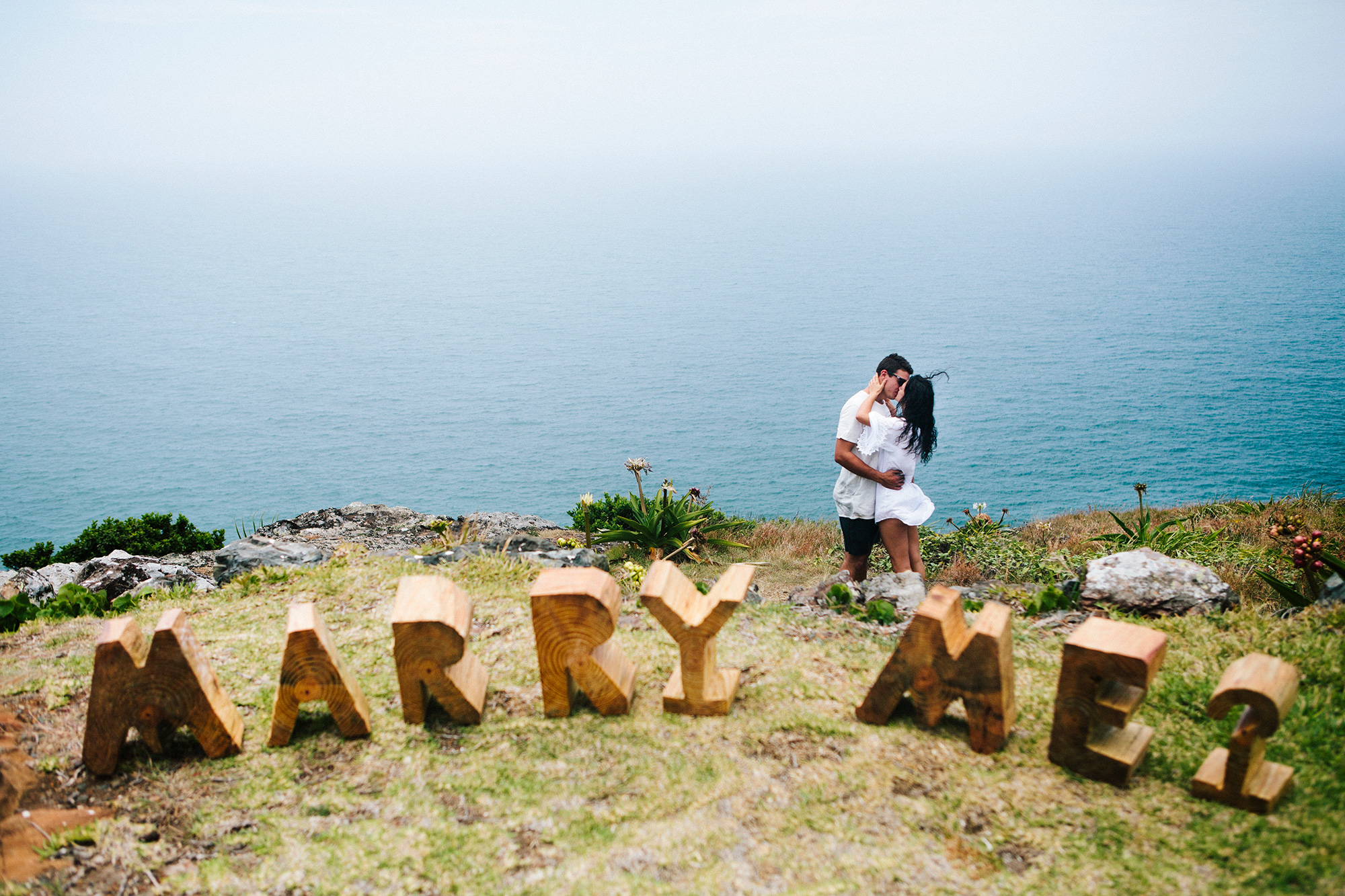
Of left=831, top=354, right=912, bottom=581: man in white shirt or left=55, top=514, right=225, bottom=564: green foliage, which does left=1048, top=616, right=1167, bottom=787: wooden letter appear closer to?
left=831, top=354, right=912, bottom=581: man in white shirt

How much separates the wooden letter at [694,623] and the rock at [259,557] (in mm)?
3664

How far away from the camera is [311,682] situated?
3635mm

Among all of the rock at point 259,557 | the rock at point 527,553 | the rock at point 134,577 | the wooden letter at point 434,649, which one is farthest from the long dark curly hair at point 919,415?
the rock at point 134,577

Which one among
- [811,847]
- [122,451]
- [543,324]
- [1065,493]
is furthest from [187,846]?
[543,324]

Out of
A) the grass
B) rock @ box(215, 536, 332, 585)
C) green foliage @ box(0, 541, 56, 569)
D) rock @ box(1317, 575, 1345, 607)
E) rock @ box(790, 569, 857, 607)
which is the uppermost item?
rock @ box(215, 536, 332, 585)

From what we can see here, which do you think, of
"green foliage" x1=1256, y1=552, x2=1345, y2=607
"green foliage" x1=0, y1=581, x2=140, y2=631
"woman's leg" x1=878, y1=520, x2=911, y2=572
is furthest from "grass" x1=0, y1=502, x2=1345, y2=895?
"woman's leg" x1=878, y1=520, x2=911, y2=572

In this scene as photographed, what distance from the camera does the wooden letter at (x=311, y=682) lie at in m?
3.59

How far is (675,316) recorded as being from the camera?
4494 centimetres

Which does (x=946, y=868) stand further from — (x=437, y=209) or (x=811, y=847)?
(x=437, y=209)

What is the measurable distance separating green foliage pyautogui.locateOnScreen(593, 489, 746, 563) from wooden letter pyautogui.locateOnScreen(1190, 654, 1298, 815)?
20.4 ft

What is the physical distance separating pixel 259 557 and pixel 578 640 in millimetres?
3849

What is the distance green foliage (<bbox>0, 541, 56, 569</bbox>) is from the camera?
9328 millimetres

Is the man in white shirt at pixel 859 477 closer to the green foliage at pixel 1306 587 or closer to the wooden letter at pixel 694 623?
the green foliage at pixel 1306 587

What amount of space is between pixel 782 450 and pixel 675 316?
18730 millimetres
